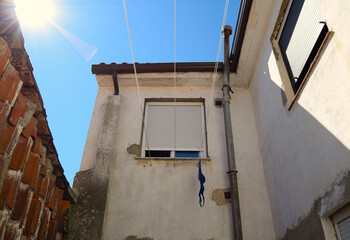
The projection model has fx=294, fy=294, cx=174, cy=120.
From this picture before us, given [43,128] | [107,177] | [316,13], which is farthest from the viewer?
[107,177]

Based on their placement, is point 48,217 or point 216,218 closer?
point 48,217

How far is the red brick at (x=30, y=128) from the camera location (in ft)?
10.1

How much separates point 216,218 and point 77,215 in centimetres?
238

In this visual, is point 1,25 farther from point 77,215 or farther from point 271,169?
point 271,169

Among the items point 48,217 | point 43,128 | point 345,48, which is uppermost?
point 345,48

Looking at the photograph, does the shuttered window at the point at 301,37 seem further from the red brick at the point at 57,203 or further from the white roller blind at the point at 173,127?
the red brick at the point at 57,203

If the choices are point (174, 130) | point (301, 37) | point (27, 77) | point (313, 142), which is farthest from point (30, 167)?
point (301, 37)

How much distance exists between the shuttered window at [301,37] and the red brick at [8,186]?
12.8 ft

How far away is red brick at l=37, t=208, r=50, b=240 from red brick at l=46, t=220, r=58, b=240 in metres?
0.22

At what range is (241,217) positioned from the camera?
199 inches

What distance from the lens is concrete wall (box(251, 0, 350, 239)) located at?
10.0 ft

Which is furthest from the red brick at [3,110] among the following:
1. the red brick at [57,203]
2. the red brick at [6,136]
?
the red brick at [57,203]

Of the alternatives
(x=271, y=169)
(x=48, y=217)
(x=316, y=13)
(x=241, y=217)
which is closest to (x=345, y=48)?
(x=316, y=13)

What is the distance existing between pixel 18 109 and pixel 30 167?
2.31ft
